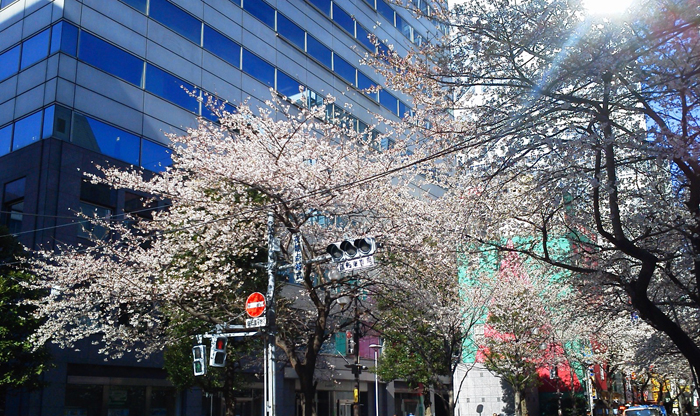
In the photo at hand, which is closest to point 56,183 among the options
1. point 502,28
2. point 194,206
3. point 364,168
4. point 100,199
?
point 100,199

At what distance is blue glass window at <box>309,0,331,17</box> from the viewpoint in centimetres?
4016

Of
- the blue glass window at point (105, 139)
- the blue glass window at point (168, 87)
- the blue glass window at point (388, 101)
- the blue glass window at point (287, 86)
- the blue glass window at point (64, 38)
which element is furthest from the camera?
the blue glass window at point (388, 101)

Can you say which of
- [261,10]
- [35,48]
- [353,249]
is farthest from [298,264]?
[261,10]

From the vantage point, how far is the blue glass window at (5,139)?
25061 mm

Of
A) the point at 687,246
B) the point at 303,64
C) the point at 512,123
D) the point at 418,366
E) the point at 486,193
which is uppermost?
the point at 303,64

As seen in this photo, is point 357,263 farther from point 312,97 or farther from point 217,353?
point 312,97

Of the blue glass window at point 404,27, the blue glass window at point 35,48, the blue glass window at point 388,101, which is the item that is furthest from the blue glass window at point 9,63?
the blue glass window at point 404,27

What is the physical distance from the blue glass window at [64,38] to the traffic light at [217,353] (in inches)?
638

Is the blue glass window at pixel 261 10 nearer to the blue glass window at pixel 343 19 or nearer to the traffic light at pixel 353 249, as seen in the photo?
the blue glass window at pixel 343 19

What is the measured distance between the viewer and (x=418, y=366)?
34.9 m

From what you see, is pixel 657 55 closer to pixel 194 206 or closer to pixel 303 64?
pixel 194 206

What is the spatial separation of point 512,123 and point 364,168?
25.4ft

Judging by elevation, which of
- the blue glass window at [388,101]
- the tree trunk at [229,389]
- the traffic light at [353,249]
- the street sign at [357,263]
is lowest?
the tree trunk at [229,389]

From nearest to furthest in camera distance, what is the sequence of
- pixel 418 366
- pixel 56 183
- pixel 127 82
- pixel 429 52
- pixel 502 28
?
1. pixel 502 28
2. pixel 429 52
3. pixel 56 183
4. pixel 127 82
5. pixel 418 366
